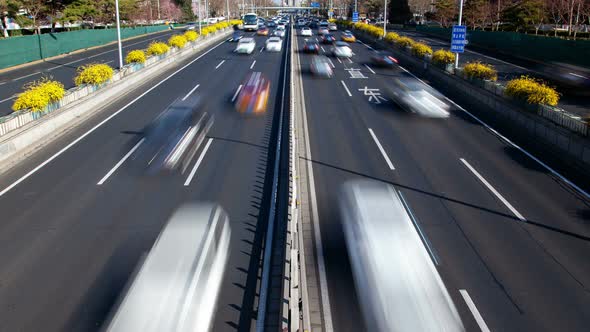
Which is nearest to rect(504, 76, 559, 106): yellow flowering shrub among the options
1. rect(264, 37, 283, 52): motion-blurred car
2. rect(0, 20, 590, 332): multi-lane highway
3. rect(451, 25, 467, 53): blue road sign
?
rect(0, 20, 590, 332): multi-lane highway

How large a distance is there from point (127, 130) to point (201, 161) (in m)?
5.71

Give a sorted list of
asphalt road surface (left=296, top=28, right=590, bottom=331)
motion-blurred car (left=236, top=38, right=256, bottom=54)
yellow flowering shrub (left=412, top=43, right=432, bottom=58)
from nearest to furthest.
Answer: asphalt road surface (left=296, top=28, right=590, bottom=331) < yellow flowering shrub (left=412, top=43, right=432, bottom=58) < motion-blurred car (left=236, top=38, right=256, bottom=54)

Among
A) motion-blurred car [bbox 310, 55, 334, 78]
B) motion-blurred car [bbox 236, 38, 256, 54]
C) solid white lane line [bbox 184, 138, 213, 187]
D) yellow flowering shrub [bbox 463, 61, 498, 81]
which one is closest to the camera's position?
solid white lane line [bbox 184, 138, 213, 187]

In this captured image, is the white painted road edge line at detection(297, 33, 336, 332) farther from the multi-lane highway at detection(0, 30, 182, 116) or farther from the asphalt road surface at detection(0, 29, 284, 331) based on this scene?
the multi-lane highway at detection(0, 30, 182, 116)

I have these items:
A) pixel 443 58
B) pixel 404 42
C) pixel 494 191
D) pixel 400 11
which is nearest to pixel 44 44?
pixel 404 42

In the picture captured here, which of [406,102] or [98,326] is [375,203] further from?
[406,102]

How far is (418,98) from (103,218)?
19816 mm

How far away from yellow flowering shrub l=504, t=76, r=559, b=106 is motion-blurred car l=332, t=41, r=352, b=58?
88.5ft

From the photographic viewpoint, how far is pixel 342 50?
52562 millimetres

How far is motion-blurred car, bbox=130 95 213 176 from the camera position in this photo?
16.5 meters

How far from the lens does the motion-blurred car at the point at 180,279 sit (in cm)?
834

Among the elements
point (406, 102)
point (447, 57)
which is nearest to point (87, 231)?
point (406, 102)

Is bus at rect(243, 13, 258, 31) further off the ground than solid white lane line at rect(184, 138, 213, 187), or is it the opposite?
bus at rect(243, 13, 258, 31)

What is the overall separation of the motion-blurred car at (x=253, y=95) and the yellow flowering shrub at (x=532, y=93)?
11825mm
